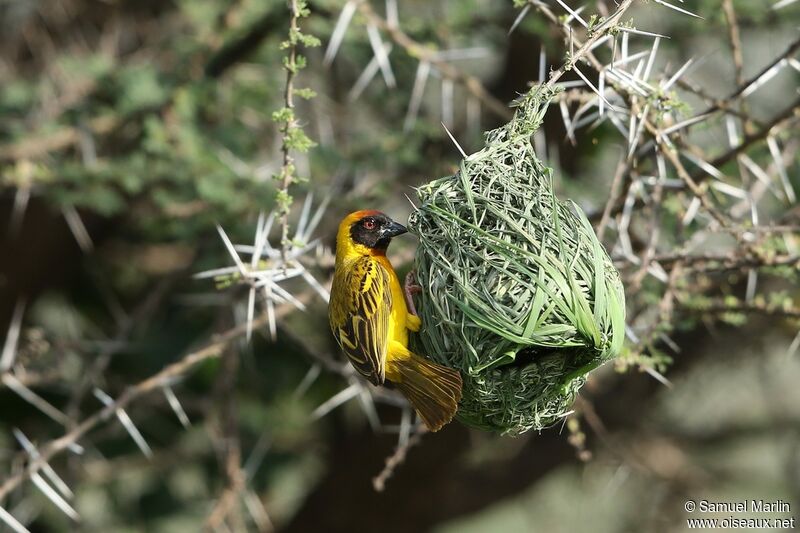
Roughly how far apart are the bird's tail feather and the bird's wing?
122 mm

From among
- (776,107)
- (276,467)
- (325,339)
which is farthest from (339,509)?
(776,107)

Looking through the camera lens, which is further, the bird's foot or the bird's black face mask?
the bird's black face mask

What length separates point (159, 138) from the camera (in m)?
5.30

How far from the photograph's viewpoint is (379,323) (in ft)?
11.0

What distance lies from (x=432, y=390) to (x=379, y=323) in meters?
0.41

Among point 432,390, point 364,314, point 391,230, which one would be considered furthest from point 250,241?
point 432,390

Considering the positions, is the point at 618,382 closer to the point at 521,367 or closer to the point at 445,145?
the point at 445,145

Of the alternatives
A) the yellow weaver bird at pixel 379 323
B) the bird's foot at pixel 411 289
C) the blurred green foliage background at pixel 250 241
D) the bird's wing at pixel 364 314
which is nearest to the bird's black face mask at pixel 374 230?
the yellow weaver bird at pixel 379 323

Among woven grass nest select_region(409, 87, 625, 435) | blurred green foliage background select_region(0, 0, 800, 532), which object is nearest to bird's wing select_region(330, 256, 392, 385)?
woven grass nest select_region(409, 87, 625, 435)

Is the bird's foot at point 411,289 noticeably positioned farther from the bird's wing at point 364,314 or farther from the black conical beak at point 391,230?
the black conical beak at point 391,230

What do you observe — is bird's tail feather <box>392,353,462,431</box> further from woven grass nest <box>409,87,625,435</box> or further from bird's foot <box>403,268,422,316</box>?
bird's foot <box>403,268,422,316</box>

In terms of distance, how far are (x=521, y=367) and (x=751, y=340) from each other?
13.9ft

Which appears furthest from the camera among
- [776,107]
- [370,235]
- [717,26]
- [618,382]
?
[618,382]

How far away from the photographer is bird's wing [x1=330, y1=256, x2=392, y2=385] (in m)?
3.29
